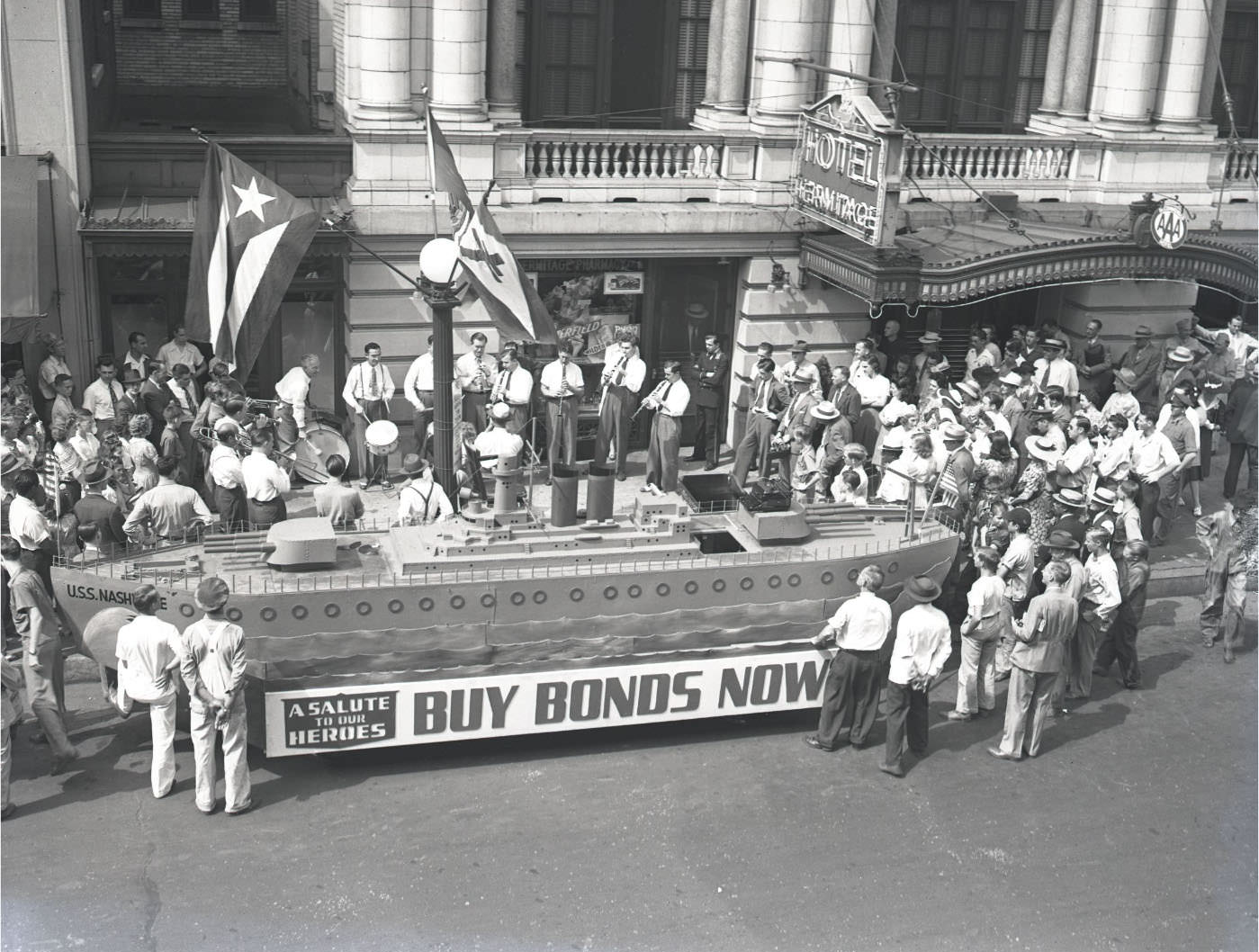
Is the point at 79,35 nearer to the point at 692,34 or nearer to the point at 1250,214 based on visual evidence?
the point at 692,34

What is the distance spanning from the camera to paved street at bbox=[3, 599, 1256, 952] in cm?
1134

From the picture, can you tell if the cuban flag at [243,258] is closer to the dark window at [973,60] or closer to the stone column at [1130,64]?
the dark window at [973,60]

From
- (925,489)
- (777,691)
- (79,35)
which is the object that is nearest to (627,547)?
(777,691)

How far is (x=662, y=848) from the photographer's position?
1249 cm

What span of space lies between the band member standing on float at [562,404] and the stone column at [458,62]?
3530 mm

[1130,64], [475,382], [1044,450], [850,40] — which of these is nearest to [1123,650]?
[1044,450]

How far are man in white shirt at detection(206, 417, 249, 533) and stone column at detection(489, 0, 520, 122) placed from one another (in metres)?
7.44

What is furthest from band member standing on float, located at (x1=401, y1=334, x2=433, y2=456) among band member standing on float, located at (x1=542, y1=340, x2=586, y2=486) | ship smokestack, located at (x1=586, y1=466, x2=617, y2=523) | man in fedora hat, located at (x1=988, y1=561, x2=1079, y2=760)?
man in fedora hat, located at (x1=988, y1=561, x2=1079, y2=760)

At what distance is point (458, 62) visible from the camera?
813 inches

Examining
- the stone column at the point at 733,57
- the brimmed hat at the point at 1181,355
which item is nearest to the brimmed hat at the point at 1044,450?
the brimmed hat at the point at 1181,355

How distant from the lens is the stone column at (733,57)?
22266 mm

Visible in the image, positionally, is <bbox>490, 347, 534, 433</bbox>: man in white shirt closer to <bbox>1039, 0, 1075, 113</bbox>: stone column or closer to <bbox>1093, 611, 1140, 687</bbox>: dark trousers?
<bbox>1093, 611, 1140, 687</bbox>: dark trousers

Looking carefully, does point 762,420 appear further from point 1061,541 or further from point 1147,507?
point 1061,541

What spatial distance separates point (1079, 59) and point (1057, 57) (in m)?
0.36
